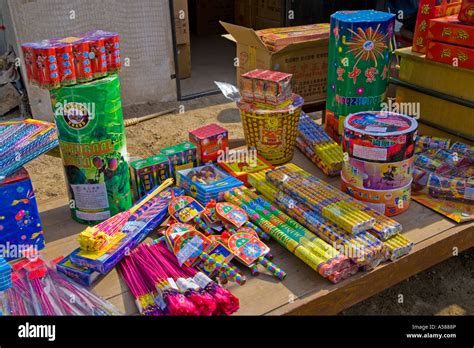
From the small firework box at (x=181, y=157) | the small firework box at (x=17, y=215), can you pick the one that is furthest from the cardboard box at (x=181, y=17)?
the small firework box at (x=17, y=215)

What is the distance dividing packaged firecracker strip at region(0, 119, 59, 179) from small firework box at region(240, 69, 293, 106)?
3.78ft

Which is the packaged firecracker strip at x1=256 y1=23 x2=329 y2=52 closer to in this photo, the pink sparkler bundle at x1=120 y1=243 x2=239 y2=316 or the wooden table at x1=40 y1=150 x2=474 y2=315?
the wooden table at x1=40 y1=150 x2=474 y2=315

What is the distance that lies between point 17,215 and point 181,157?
0.94 metres

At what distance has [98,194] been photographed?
2.24 metres

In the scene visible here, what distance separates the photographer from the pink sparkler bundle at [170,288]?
5.64 feet

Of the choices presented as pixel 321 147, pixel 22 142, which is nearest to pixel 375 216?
pixel 321 147

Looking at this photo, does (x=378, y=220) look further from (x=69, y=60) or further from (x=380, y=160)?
(x=69, y=60)

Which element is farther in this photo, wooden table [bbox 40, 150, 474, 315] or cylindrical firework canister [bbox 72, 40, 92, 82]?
cylindrical firework canister [bbox 72, 40, 92, 82]

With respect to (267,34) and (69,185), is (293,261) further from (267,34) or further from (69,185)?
(267,34)

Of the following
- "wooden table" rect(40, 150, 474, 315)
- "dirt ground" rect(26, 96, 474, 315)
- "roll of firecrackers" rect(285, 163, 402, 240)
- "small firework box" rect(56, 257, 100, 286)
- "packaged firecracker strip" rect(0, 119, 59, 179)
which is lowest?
"dirt ground" rect(26, 96, 474, 315)

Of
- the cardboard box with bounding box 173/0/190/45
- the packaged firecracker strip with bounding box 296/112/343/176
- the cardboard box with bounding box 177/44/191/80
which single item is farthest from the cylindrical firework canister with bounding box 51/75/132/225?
the cardboard box with bounding box 177/44/191/80

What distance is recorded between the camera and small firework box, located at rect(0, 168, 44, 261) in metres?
1.98

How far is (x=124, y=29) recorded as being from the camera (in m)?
5.23

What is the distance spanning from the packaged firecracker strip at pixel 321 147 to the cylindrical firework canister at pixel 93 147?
1179mm
